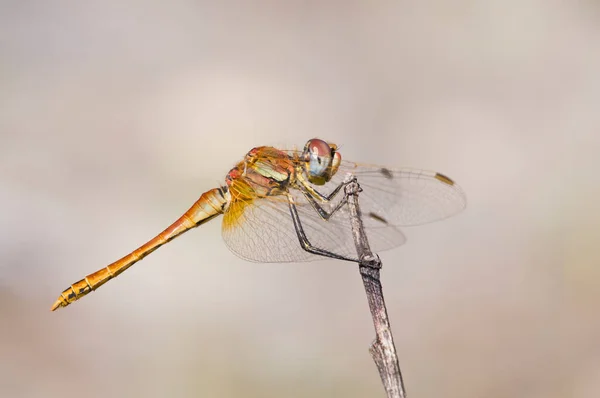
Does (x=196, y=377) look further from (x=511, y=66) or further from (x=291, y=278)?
(x=511, y=66)

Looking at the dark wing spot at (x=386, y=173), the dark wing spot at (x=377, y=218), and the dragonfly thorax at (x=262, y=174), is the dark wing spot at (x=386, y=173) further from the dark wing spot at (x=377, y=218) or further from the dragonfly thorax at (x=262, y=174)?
the dragonfly thorax at (x=262, y=174)

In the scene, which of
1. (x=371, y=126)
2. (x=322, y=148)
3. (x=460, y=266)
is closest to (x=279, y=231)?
(x=322, y=148)

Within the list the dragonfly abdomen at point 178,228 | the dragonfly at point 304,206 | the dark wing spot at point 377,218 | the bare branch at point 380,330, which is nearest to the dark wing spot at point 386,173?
the dragonfly at point 304,206

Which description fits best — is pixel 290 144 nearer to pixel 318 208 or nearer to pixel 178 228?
pixel 178 228

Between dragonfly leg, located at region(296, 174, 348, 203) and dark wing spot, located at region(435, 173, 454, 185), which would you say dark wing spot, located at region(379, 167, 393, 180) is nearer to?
dark wing spot, located at region(435, 173, 454, 185)

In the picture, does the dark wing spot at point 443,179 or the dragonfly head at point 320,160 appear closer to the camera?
the dragonfly head at point 320,160

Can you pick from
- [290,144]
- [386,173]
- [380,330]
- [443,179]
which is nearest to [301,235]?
[386,173]

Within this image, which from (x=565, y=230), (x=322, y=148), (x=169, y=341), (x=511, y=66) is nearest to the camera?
(x=322, y=148)

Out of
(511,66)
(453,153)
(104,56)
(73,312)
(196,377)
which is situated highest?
(104,56)
